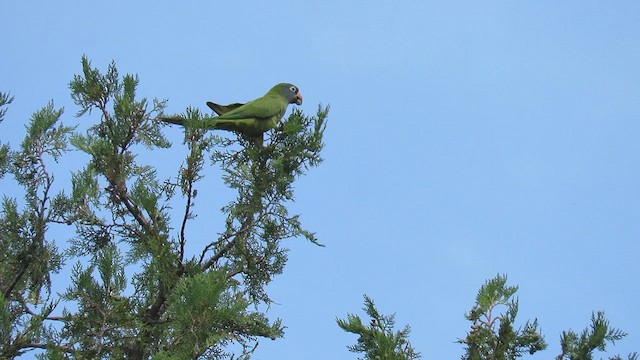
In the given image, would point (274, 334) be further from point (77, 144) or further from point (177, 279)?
point (77, 144)

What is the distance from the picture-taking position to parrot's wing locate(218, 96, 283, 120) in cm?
831

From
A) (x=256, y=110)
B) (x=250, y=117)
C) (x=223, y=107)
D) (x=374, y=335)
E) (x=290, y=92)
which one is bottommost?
(x=374, y=335)

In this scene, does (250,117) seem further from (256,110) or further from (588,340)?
(588,340)

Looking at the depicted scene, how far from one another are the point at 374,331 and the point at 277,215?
74.8 inches

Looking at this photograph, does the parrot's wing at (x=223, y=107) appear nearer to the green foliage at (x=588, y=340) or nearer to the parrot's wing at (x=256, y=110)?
the parrot's wing at (x=256, y=110)

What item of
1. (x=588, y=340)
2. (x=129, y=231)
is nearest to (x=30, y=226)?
(x=129, y=231)

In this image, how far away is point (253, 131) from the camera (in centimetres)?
834

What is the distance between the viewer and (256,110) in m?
8.38

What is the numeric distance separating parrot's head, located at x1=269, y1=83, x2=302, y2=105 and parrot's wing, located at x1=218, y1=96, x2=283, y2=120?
0.78m

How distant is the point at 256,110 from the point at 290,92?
146 centimetres

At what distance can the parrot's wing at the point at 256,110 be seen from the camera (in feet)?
27.3

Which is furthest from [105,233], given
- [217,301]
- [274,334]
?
[217,301]

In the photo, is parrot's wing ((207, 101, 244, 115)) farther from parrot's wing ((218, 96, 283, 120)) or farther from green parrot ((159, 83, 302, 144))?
parrot's wing ((218, 96, 283, 120))

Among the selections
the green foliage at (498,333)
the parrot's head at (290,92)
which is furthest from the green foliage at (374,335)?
the parrot's head at (290,92)
